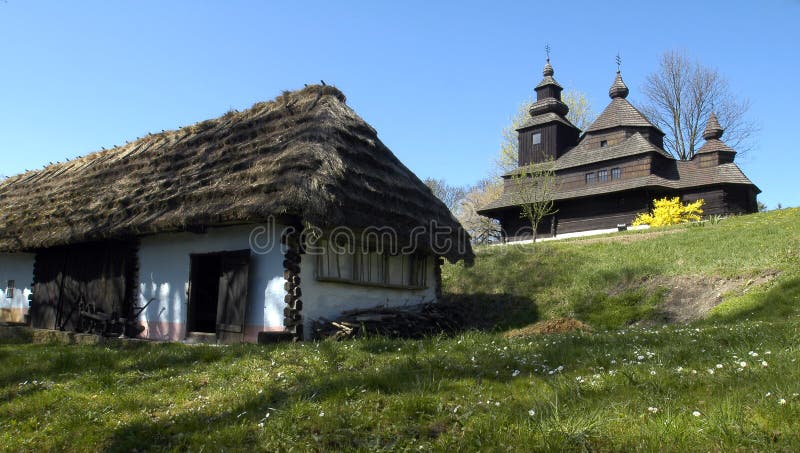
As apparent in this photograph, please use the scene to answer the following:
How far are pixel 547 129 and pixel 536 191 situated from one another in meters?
7.08

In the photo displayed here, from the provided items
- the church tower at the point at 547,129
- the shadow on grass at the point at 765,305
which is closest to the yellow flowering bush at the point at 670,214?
the church tower at the point at 547,129

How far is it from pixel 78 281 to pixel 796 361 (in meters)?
13.6

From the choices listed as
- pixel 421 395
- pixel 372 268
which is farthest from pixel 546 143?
pixel 421 395

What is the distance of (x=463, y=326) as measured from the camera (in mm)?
12977

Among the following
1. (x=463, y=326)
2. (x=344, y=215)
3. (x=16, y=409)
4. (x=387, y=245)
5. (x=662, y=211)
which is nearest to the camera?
(x=16, y=409)

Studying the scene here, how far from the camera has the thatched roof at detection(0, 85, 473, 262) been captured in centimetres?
991

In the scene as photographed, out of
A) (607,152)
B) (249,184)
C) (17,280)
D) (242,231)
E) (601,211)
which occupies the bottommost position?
(17,280)

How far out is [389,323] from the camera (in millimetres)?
10938

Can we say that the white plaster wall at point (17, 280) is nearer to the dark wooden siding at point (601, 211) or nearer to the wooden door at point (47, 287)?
the wooden door at point (47, 287)

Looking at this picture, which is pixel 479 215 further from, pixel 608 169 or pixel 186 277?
pixel 186 277

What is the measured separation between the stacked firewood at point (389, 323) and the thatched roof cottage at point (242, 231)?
305 mm

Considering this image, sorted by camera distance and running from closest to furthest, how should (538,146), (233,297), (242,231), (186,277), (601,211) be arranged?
(233,297) → (242,231) → (186,277) → (601,211) → (538,146)

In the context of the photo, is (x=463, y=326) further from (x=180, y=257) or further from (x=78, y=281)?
(x=78, y=281)

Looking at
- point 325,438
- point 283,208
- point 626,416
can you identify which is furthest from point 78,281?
point 626,416
